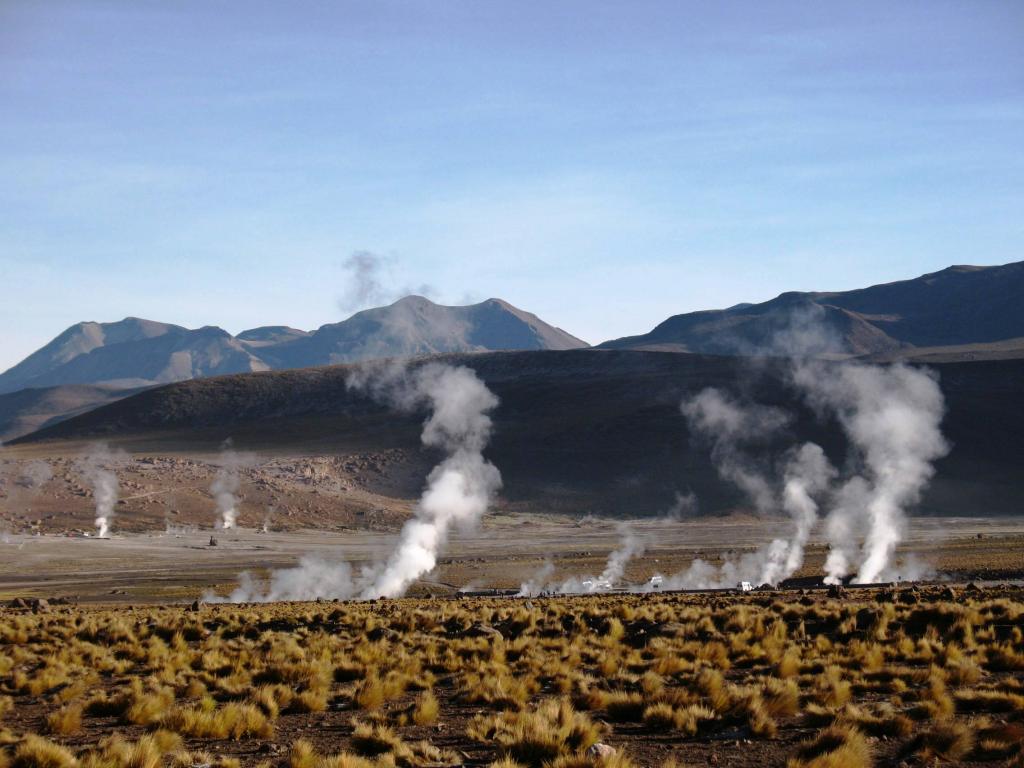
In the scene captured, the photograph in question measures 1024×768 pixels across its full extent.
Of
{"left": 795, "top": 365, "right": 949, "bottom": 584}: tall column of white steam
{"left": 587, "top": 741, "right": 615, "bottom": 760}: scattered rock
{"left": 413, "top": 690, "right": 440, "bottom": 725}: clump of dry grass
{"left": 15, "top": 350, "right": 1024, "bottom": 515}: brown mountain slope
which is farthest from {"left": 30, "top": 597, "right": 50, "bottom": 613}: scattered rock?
{"left": 15, "top": 350, "right": 1024, "bottom": 515}: brown mountain slope

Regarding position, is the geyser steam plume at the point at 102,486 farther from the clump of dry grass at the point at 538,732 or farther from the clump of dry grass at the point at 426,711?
the clump of dry grass at the point at 538,732

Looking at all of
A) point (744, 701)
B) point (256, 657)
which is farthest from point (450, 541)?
point (744, 701)

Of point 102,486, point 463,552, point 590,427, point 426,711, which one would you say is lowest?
point 463,552

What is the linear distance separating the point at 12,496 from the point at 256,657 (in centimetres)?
9511

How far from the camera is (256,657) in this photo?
19.6 m

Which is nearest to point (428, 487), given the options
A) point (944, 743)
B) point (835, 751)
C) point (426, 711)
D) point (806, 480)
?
point (806, 480)

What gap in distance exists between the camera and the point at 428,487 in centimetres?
11756

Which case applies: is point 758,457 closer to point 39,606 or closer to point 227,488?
point 227,488

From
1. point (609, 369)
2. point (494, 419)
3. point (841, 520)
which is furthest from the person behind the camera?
point (609, 369)

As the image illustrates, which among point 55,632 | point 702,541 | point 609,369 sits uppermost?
point 609,369

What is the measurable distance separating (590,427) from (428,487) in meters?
33.8

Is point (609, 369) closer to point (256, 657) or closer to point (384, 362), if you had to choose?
point (384, 362)

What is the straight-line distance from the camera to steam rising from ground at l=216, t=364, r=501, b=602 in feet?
177

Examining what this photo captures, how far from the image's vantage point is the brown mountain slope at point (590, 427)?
396 feet
